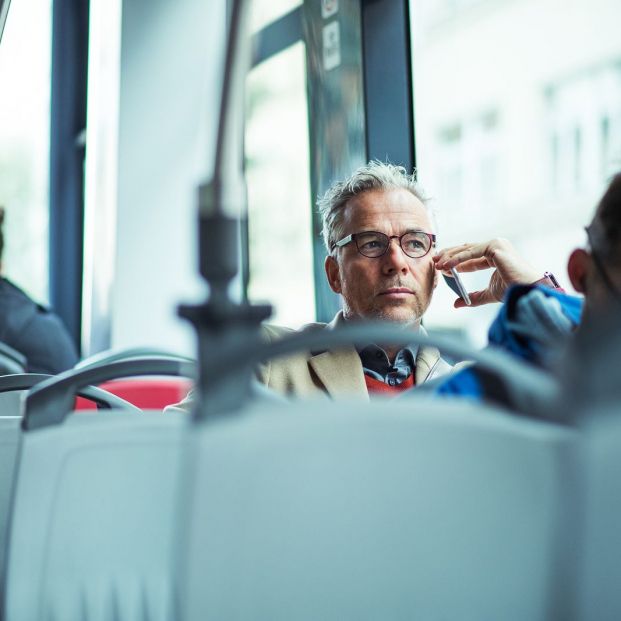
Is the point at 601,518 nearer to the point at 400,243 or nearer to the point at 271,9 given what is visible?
the point at 400,243

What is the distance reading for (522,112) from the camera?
10.4 m

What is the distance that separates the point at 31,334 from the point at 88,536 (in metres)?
1.87

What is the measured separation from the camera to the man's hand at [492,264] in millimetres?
1482

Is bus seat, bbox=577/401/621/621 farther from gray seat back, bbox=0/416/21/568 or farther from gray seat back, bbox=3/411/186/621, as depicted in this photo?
gray seat back, bbox=0/416/21/568

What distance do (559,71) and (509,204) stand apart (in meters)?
1.81

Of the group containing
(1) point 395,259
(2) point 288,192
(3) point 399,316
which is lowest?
(3) point 399,316

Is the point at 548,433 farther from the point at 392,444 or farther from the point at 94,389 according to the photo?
the point at 94,389

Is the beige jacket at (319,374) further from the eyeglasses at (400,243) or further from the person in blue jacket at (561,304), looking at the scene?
the person in blue jacket at (561,304)

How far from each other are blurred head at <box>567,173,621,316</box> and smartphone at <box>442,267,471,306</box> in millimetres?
741

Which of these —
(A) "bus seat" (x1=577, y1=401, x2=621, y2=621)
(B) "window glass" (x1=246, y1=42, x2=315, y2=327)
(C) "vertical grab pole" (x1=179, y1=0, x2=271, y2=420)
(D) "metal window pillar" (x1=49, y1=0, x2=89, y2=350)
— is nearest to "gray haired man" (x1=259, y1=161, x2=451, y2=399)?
(B) "window glass" (x1=246, y1=42, x2=315, y2=327)

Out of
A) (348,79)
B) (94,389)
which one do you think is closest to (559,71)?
(348,79)

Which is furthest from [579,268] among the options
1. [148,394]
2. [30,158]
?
[30,158]

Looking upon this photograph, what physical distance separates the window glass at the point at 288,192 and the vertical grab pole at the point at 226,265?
136cm

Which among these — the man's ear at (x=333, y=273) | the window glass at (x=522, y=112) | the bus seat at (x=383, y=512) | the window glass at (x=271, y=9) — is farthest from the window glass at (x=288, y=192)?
the window glass at (x=522, y=112)
